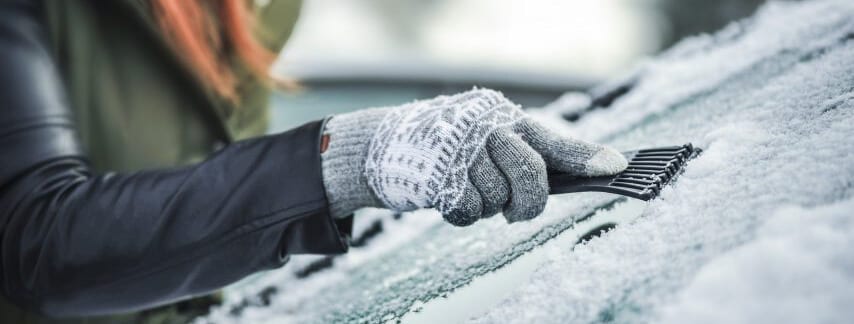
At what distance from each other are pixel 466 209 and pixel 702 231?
0.24m

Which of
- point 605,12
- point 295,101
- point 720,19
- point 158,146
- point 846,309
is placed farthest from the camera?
point 605,12

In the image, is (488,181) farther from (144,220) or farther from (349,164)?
(144,220)

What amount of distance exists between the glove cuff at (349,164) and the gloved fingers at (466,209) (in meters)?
0.12

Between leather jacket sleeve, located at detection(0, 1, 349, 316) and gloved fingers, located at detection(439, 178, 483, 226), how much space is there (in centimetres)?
17

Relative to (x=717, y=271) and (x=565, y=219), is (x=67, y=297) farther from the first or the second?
(x=717, y=271)

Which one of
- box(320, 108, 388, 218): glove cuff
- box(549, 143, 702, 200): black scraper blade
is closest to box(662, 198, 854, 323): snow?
box(549, 143, 702, 200): black scraper blade

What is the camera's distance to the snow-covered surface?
458mm

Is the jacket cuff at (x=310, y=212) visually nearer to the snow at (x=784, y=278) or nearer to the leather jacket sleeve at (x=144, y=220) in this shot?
the leather jacket sleeve at (x=144, y=220)

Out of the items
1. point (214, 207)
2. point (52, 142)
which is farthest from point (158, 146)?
point (214, 207)

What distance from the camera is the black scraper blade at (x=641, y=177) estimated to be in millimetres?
686

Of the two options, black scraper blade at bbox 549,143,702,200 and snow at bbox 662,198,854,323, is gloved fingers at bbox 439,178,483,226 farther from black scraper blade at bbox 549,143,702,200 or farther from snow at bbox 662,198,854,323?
snow at bbox 662,198,854,323

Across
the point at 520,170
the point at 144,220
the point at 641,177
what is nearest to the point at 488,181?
the point at 520,170

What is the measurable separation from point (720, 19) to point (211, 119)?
7.54m

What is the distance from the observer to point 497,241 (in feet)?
2.79
